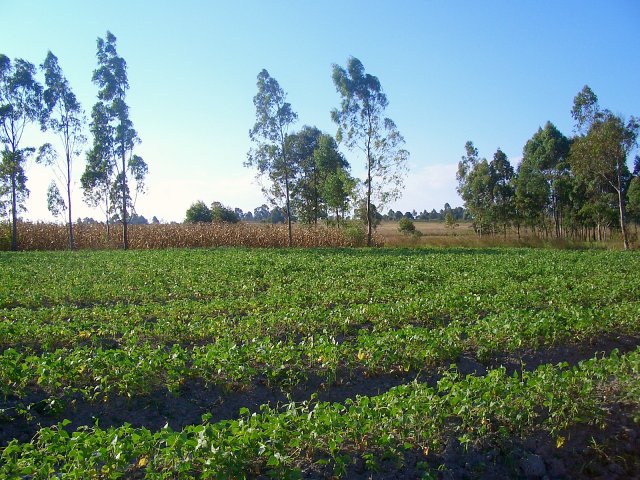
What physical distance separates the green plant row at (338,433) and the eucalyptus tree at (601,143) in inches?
1065

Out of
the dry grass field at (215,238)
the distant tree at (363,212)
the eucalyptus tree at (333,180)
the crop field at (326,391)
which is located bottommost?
the crop field at (326,391)

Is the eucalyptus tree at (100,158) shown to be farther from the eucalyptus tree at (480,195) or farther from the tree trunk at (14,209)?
the eucalyptus tree at (480,195)

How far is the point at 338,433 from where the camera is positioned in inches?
151

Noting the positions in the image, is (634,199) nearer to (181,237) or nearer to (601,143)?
(601,143)

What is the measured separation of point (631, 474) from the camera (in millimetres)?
4027

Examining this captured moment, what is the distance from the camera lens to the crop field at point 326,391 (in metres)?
3.65

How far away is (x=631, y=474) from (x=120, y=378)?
5263mm

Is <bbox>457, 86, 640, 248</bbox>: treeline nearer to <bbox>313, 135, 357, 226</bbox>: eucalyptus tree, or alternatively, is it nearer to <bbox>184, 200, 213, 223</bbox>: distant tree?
<bbox>313, 135, 357, 226</bbox>: eucalyptus tree

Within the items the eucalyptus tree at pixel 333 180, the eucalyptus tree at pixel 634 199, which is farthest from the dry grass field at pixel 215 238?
Answer: the eucalyptus tree at pixel 634 199

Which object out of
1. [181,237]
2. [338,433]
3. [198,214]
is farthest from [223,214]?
[338,433]

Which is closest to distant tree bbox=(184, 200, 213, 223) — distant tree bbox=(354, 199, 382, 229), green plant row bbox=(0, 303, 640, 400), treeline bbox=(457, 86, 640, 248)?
distant tree bbox=(354, 199, 382, 229)

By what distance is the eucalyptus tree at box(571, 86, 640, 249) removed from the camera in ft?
89.6

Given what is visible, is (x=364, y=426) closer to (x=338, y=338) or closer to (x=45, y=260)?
(x=338, y=338)

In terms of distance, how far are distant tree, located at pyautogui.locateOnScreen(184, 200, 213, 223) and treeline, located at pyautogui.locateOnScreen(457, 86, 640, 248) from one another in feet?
88.9
